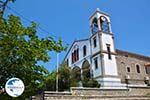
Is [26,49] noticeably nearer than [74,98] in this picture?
Yes

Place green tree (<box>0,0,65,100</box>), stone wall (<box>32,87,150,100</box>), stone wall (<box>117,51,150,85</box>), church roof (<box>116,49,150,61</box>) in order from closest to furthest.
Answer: green tree (<box>0,0,65,100</box>)
stone wall (<box>32,87,150,100</box>)
stone wall (<box>117,51,150,85</box>)
church roof (<box>116,49,150,61</box>)

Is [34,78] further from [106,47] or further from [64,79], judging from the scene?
[106,47]

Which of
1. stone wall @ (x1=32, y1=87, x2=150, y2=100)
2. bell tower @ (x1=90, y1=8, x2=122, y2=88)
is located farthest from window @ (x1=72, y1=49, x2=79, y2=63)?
stone wall @ (x1=32, y1=87, x2=150, y2=100)

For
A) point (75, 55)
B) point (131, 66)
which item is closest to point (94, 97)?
point (131, 66)

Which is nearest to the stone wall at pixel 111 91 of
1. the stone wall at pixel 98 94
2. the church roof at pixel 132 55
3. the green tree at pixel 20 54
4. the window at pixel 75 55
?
the stone wall at pixel 98 94

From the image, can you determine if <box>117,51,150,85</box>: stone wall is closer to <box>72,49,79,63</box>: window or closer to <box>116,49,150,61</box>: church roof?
<box>116,49,150,61</box>: church roof

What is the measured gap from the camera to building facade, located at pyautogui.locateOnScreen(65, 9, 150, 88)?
36.8 meters

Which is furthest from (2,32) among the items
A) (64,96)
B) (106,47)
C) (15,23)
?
(106,47)

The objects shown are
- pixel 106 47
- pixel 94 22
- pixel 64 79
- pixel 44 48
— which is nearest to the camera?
pixel 44 48

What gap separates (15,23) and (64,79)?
18.6 m

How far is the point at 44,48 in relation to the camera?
12828 millimetres

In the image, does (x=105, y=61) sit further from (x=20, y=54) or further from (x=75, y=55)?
(x=20, y=54)

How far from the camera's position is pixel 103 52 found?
1468 inches

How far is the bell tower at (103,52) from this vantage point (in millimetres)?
36000
